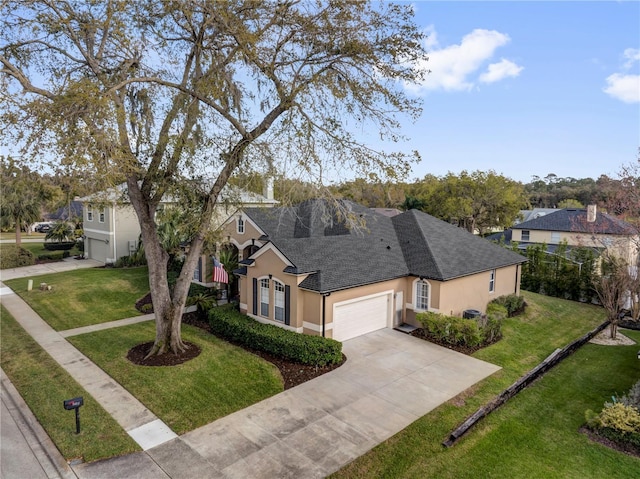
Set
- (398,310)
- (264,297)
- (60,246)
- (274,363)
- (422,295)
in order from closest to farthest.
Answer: (274,363) → (264,297) → (422,295) → (398,310) → (60,246)

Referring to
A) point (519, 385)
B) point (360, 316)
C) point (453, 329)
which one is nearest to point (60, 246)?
point (360, 316)

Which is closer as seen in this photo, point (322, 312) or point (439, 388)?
point (439, 388)

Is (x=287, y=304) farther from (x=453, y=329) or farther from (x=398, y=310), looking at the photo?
(x=453, y=329)

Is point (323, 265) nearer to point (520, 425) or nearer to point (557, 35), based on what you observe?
point (520, 425)

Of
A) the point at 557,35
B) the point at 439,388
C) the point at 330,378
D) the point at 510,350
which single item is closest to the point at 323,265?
the point at 330,378

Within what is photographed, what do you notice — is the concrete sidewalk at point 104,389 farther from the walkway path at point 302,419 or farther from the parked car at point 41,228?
the parked car at point 41,228

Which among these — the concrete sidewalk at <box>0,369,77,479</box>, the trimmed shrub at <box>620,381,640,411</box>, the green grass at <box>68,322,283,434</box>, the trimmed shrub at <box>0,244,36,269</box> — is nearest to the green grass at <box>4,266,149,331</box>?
the green grass at <box>68,322,283,434</box>

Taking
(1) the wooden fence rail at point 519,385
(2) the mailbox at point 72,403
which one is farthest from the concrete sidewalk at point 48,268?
(1) the wooden fence rail at point 519,385
